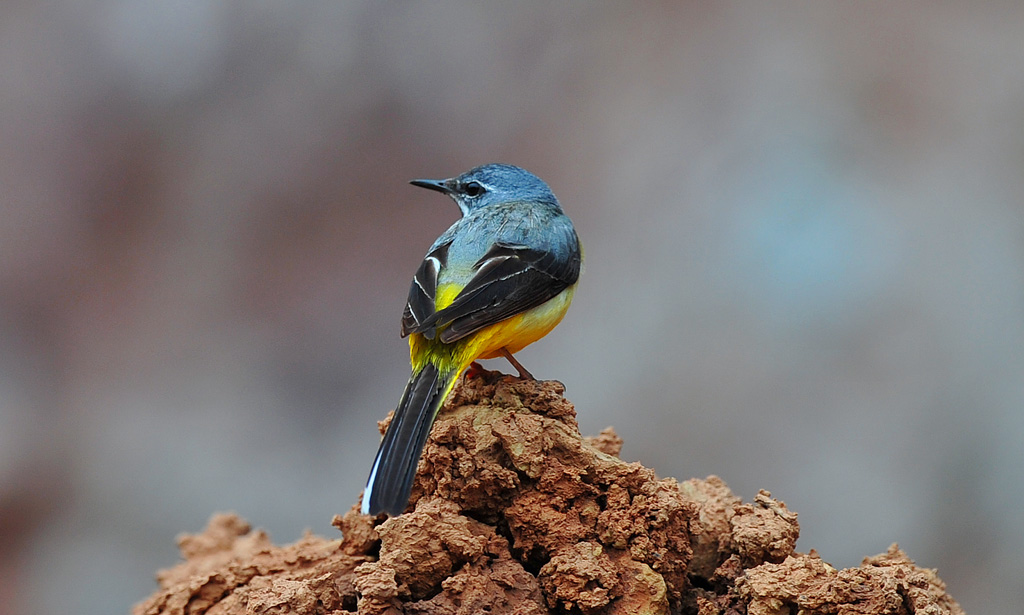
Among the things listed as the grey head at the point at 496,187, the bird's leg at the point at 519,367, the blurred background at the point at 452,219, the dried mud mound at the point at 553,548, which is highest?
the blurred background at the point at 452,219

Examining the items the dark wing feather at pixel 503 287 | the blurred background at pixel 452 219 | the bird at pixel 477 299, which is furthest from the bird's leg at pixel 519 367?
the blurred background at pixel 452 219

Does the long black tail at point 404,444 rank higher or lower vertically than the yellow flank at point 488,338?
lower

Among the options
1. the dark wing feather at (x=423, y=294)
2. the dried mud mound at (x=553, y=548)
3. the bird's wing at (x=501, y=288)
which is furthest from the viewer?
the dark wing feather at (x=423, y=294)

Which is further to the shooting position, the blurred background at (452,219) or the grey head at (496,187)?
the blurred background at (452,219)

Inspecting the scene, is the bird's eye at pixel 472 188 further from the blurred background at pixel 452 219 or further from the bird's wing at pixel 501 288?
the blurred background at pixel 452 219

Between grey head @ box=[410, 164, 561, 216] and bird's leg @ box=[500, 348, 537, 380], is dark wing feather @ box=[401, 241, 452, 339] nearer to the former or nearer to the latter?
bird's leg @ box=[500, 348, 537, 380]

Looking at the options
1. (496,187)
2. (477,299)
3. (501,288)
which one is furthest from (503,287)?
(496,187)

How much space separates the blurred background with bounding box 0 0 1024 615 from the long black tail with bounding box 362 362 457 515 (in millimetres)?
5424

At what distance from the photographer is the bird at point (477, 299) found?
135 inches

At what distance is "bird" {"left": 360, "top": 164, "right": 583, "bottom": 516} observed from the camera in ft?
11.3

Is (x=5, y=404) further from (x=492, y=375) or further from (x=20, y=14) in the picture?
(x=492, y=375)

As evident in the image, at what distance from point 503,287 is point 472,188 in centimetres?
134

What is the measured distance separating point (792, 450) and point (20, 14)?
953 centimetres

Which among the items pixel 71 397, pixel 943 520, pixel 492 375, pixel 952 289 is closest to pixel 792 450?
pixel 943 520
